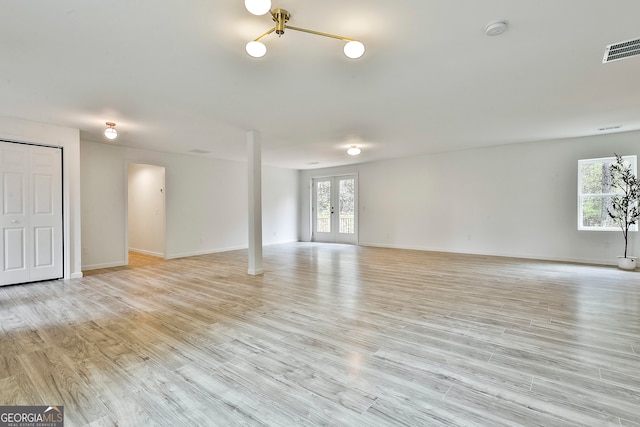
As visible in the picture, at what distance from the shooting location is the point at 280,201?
→ 386 inches

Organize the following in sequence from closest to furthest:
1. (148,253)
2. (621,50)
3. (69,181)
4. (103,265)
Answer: (621,50) < (69,181) < (103,265) < (148,253)

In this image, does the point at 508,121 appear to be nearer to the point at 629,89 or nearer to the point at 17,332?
the point at 629,89

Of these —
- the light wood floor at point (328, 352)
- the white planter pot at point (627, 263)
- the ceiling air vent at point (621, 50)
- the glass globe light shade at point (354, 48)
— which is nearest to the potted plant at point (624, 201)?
the white planter pot at point (627, 263)

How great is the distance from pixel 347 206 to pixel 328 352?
→ 23.7 feet

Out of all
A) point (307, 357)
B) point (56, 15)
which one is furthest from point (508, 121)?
point (56, 15)

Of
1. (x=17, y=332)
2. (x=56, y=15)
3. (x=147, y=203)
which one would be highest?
(x=56, y=15)

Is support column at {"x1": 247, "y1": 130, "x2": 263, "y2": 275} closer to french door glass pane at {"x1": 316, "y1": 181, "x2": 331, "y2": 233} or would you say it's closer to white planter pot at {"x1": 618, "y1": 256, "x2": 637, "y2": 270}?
french door glass pane at {"x1": 316, "y1": 181, "x2": 331, "y2": 233}

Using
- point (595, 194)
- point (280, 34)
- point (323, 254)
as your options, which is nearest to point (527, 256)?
point (595, 194)

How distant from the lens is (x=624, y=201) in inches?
212

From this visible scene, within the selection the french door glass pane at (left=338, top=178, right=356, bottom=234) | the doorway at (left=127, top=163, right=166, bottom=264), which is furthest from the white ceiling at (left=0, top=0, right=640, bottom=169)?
the french door glass pane at (left=338, top=178, right=356, bottom=234)

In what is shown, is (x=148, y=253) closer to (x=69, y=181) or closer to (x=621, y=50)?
(x=69, y=181)

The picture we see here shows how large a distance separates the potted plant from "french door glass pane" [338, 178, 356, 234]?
5.70 meters

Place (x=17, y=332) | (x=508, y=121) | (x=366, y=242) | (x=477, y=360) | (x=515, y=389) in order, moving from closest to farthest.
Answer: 1. (x=515, y=389)
2. (x=477, y=360)
3. (x=17, y=332)
4. (x=508, y=121)
5. (x=366, y=242)

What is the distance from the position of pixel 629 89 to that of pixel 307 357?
4.58 meters
